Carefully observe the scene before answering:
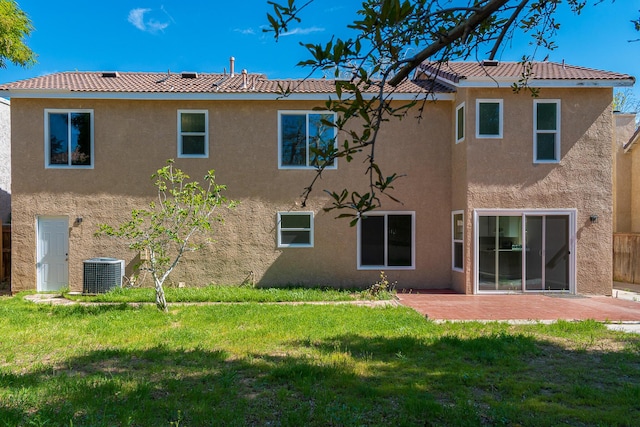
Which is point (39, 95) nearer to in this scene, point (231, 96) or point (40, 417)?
point (231, 96)

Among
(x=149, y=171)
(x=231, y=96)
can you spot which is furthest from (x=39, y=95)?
(x=231, y=96)

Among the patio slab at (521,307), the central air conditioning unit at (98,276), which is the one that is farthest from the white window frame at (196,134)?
the patio slab at (521,307)

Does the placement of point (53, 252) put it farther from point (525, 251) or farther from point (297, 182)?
point (525, 251)

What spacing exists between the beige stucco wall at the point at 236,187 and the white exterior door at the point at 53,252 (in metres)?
0.20

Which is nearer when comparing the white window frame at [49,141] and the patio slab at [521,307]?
the patio slab at [521,307]

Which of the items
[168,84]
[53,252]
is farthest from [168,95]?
[53,252]

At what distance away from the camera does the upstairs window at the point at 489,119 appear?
12.4 meters

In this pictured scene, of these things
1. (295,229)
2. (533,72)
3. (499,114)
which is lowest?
(295,229)

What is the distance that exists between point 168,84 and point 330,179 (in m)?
5.80

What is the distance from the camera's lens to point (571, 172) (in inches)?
492

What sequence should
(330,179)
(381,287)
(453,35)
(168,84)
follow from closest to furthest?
(453,35) < (381,287) < (330,179) < (168,84)

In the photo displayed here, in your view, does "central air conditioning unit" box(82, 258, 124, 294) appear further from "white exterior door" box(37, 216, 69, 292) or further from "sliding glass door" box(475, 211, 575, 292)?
"sliding glass door" box(475, 211, 575, 292)

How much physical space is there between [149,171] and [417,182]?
793 cm

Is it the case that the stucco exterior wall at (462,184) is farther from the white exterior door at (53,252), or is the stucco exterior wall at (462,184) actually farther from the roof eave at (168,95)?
the white exterior door at (53,252)
